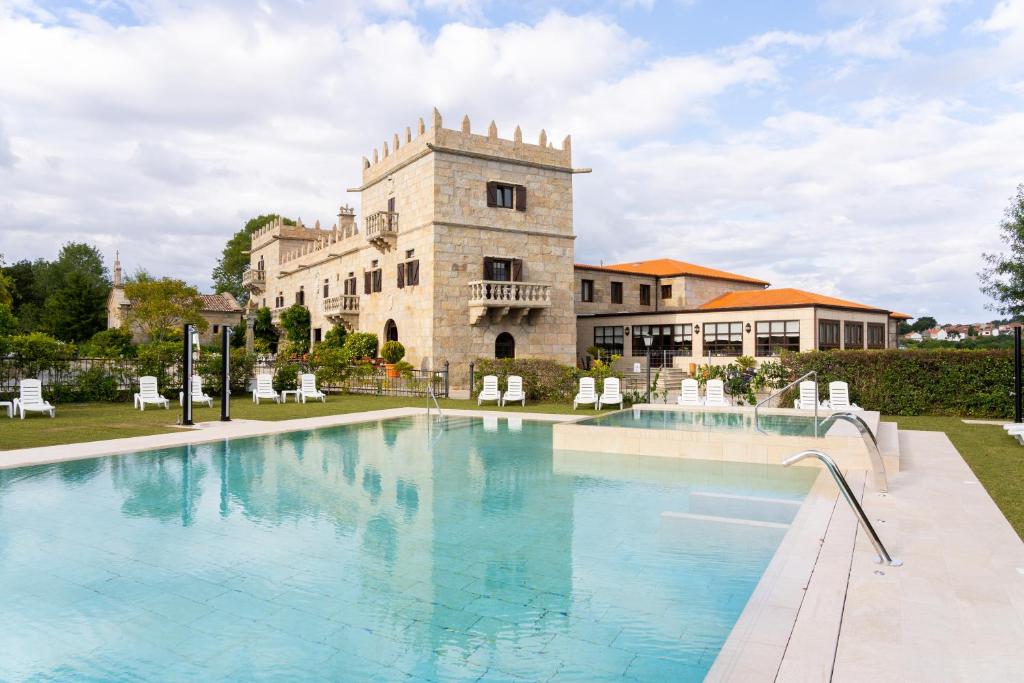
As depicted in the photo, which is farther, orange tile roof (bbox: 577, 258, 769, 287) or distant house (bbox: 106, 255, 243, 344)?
distant house (bbox: 106, 255, 243, 344)

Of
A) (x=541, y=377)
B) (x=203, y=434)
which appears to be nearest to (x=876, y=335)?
(x=541, y=377)

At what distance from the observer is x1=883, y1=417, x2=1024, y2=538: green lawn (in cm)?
729

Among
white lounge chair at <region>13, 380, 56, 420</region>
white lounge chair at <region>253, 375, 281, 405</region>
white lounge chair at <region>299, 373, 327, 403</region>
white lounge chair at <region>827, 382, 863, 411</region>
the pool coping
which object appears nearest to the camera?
the pool coping

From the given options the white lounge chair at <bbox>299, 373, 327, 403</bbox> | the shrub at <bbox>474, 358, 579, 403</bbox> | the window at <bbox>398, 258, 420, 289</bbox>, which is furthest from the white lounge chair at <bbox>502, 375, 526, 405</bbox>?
the window at <bbox>398, 258, 420, 289</bbox>

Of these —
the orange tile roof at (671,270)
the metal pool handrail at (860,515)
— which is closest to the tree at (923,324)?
the orange tile roof at (671,270)

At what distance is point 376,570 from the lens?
18.4 feet

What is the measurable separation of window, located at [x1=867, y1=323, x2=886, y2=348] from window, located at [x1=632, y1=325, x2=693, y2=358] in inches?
344

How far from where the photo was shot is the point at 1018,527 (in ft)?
20.5

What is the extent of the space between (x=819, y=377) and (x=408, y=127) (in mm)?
20951

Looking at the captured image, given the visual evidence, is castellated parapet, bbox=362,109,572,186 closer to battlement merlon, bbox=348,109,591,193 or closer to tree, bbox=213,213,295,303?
battlement merlon, bbox=348,109,591,193

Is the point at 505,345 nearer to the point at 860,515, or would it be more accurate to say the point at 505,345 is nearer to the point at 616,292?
the point at 616,292

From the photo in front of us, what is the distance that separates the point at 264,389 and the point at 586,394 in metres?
11.0

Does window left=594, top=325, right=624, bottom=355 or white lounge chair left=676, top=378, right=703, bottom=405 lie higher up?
window left=594, top=325, right=624, bottom=355

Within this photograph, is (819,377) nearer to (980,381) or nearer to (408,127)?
(980,381)
